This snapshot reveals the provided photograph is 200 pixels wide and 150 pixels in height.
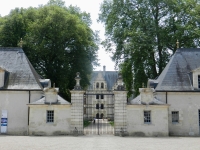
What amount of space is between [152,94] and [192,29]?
42.8 ft

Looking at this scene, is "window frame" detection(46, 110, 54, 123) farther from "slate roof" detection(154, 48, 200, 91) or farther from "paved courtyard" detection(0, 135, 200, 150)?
"slate roof" detection(154, 48, 200, 91)

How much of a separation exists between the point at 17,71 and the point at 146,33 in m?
15.1

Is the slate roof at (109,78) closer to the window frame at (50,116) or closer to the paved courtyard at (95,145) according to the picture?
the window frame at (50,116)

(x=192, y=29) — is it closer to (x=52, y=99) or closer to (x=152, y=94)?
(x=152, y=94)

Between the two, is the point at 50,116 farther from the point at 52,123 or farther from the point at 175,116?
the point at 175,116

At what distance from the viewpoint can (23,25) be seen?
37000mm

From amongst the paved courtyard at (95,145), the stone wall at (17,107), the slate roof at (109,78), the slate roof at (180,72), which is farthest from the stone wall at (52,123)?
the slate roof at (109,78)

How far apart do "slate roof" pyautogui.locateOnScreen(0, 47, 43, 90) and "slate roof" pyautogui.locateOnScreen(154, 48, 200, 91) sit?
10231 mm

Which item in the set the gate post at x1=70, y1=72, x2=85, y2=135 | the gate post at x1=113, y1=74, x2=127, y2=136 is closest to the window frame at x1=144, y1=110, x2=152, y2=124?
the gate post at x1=113, y1=74, x2=127, y2=136

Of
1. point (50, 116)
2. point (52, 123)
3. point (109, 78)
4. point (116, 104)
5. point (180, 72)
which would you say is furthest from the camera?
point (109, 78)

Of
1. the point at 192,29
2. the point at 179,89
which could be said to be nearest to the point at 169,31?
the point at 192,29

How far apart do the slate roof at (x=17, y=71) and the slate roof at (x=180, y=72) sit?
10.2 m

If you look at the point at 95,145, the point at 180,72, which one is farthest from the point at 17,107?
the point at 180,72

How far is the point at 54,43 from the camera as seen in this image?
3481 cm
